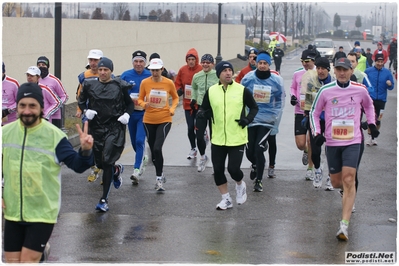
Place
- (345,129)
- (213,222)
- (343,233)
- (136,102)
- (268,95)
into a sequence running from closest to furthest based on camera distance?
(343,233) < (345,129) < (213,222) < (268,95) < (136,102)

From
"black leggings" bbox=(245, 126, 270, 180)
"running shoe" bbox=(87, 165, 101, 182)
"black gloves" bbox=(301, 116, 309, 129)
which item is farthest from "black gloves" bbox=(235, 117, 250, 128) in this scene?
"running shoe" bbox=(87, 165, 101, 182)

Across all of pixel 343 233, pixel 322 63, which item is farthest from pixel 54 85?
pixel 343 233

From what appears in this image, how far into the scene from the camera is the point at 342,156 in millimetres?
→ 8500

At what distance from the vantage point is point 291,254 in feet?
25.0

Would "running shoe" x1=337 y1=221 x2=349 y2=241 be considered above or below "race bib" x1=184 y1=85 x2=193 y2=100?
below

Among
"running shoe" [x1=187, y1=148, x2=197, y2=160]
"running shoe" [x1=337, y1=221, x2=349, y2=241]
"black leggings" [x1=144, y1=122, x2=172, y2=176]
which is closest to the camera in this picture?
"running shoe" [x1=337, y1=221, x2=349, y2=241]

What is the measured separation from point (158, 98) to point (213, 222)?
266 cm

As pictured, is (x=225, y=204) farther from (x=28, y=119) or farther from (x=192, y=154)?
(x=28, y=119)

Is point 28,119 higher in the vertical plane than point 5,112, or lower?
higher

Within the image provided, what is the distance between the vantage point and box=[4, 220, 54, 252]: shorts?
585 cm

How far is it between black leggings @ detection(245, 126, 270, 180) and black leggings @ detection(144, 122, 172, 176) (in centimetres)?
118

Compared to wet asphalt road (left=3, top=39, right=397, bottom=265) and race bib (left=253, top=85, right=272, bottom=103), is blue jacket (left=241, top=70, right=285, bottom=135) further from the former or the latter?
wet asphalt road (left=3, top=39, right=397, bottom=265)

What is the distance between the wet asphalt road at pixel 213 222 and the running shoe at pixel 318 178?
4.8 inches

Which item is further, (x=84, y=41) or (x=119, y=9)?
(x=119, y=9)
